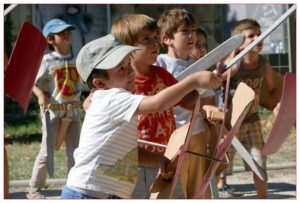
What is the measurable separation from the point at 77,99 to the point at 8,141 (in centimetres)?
305

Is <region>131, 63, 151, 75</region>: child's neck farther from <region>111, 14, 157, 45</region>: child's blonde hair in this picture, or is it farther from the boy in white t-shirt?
the boy in white t-shirt

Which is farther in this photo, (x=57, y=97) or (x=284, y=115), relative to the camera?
(x=57, y=97)

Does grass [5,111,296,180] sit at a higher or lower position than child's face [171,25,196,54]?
lower

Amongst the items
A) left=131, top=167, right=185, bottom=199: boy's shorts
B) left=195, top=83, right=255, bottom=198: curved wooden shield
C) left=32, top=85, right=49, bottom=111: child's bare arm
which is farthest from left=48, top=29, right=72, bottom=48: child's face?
left=195, top=83, right=255, bottom=198: curved wooden shield

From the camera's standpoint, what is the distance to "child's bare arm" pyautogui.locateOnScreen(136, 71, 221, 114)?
9.82 ft

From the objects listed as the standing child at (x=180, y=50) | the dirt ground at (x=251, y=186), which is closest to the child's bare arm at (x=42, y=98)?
the dirt ground at (x=251, y=186)

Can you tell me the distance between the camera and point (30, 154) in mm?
8094

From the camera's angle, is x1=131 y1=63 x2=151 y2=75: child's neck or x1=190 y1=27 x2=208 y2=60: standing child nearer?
x1=131 y1=63 x2=151 y2=75: child's neck

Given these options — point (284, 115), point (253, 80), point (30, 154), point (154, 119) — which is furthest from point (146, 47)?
point (30, 154)

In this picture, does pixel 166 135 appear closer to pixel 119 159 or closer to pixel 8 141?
pixel 119 159

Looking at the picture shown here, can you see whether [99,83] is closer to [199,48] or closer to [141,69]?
[141,69]

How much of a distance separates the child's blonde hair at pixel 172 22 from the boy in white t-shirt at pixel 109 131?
1271 millimetres

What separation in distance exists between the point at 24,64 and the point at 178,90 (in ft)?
1.84

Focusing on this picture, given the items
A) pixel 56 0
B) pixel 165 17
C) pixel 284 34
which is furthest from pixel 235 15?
pixel 165 17
